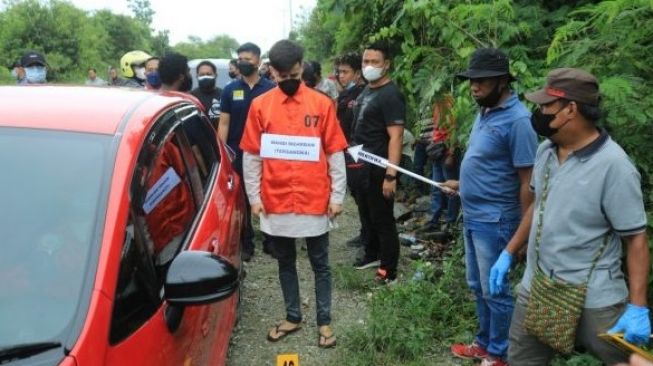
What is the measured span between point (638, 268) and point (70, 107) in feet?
7.48

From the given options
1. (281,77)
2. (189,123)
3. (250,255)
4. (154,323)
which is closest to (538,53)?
(281,77)

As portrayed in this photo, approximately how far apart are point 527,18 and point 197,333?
3530 millimetres

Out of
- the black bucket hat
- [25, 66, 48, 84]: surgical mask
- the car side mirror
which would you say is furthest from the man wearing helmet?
the car side mirror

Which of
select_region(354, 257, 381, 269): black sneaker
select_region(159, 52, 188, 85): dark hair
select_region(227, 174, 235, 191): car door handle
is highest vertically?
select_region(159, 52, 188, 85): dark hair

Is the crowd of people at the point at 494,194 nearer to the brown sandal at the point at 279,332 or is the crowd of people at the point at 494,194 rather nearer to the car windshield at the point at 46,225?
the brown sandal at the point at 279,332

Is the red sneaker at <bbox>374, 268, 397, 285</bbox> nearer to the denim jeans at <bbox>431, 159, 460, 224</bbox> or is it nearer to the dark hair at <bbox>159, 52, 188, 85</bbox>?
the denim jeans at <bbox>431, 159, 460, 224</bbox>

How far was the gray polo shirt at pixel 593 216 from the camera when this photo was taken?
2.21 m

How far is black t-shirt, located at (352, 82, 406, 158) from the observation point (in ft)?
15.0

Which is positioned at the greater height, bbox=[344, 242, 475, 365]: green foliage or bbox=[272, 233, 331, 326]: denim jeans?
bbox=[272, 233, 331, 326]: denim jeans

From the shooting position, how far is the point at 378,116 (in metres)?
4.67

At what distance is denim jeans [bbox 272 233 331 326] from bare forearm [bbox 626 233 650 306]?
1957mm

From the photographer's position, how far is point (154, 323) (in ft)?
6.15

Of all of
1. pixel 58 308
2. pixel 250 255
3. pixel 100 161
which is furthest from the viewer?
pixel 250 255

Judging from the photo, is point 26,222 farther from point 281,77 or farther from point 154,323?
point 281,77
